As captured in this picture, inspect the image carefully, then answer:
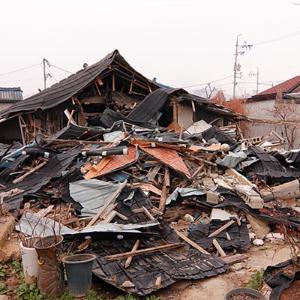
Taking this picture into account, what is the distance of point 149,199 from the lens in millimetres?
9148

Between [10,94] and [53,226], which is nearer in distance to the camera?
[53,226]

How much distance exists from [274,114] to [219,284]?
19.6 meters

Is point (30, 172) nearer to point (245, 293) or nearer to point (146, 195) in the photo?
point (146, 195)

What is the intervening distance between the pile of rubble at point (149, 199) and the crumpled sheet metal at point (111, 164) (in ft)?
0.10

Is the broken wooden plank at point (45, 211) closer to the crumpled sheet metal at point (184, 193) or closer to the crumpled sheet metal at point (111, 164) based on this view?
the crumpled sheet metal at point (111, 164)

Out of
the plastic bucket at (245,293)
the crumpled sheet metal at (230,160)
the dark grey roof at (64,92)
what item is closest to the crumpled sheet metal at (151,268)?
the plastic bucket at (245,293)

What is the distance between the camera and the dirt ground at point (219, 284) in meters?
5.86

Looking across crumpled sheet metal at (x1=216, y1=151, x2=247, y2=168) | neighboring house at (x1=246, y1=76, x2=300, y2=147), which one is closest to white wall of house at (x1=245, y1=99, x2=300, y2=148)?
neighboring house at (x1=246, y1=76, x2=300, y2=147)

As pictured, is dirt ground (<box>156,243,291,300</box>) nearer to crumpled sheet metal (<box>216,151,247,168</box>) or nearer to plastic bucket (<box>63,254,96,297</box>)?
plastic bucket (<box>63,254,96,297</box>)

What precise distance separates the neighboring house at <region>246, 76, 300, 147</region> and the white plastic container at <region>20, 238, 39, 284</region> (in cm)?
1518

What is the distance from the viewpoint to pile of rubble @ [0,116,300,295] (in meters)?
6.64

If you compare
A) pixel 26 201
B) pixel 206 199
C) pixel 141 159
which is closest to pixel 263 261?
pixel 206 199

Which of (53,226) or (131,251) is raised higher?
(53,226)

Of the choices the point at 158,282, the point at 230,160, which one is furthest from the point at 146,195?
the point at 230,160
